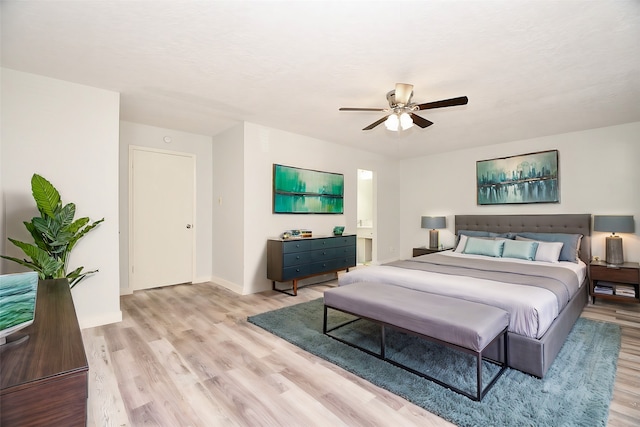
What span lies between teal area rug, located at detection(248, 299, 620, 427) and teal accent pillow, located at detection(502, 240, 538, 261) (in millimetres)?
1075

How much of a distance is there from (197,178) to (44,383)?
14.3 feet

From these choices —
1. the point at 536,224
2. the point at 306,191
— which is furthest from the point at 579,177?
the point at 306,191

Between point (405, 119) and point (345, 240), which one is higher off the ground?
point (405, 119)

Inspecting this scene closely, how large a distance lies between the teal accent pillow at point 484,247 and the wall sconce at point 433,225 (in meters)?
1.07

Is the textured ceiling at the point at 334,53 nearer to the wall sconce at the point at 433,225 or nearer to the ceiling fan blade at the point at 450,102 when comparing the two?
the ceiling fan blade at the point at 450,102

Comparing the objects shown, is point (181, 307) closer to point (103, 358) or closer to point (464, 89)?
point (103, 358)

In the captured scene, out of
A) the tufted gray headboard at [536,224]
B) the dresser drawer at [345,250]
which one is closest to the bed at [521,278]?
the tufted gray headboard at [536,224]

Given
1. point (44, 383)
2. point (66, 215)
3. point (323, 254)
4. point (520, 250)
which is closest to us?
point (44, 383)

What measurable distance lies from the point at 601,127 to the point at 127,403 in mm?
6346

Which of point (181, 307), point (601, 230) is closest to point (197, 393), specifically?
point (181, 307)

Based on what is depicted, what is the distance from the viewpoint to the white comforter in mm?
2170

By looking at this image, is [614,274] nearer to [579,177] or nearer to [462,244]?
[579,177]

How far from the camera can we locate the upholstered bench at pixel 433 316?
1883 mm

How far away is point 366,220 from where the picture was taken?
738cm
